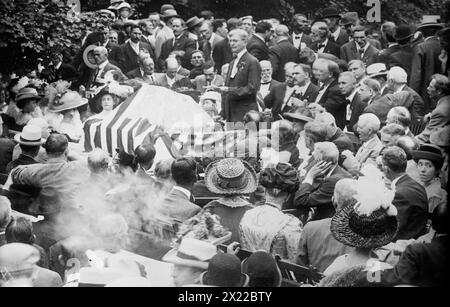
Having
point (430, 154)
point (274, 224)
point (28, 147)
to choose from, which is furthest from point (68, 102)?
point (430, 154)

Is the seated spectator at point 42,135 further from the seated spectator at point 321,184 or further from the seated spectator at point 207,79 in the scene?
the seated spectator at point 321,184

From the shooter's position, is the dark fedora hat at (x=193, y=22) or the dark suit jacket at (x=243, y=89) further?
the dark fedora hat at (x=193, y=22)

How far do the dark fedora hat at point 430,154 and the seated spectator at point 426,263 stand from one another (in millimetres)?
332

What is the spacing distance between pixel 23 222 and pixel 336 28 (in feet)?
8.70

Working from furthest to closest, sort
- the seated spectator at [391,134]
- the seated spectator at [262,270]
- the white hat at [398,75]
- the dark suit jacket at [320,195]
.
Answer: the white hat at [398,75] → the seated spectator at [391,134] → the dark suit jacket at [320,195] → the seated spectator at [262,270]

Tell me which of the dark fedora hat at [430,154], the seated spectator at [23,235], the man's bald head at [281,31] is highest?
the man's bald head at [281,31]

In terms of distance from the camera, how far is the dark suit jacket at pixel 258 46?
22.6 feet

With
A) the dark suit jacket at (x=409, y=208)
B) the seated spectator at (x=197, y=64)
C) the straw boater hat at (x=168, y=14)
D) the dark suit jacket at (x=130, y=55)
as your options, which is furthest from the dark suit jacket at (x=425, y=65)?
the dark suit jacket at (x=130, y=55)

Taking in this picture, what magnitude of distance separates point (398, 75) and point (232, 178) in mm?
1475

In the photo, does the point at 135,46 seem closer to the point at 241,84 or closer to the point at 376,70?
the point at 241,84

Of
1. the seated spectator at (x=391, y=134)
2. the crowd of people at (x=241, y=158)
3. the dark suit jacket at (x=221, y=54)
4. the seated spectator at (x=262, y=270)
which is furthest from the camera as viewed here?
the dark suit jacket at (x=221, y=54)

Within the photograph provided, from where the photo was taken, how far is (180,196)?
650 centimetres

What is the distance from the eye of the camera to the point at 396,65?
22.2 feet
